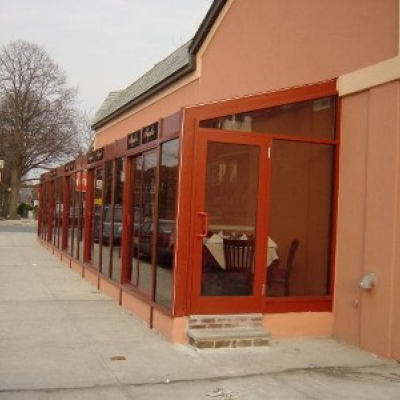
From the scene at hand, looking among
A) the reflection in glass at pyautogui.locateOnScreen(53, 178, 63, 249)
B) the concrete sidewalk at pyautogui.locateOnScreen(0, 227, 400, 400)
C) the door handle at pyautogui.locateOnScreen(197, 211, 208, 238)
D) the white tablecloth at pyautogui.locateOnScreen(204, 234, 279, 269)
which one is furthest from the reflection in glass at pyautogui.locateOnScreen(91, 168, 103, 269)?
the door handle at pyautogui.locateOnScreen(197, 211, 208, 238)

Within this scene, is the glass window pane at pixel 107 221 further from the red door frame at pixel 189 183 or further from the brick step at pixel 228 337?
the brick step at pixel 228 337

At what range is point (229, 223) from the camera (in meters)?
7.13

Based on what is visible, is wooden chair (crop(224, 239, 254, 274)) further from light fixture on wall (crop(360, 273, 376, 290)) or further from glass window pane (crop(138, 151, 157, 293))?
glass window pane (crop(138, 151, 157, 293))

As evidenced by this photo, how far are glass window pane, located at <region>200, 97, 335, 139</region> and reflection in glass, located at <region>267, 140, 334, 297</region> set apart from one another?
173 mm

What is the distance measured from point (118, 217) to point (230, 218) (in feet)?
11.9

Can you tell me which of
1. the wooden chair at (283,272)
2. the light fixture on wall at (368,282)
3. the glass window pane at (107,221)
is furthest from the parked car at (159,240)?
the light fixture on wall at (368,282)

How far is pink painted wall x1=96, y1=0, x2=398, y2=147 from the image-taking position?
6.98 metres

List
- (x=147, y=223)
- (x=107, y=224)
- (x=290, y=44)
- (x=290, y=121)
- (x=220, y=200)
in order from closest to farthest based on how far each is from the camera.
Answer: (x=220, y=200)
(x=290, y=121)
(x=147, y=223)
(x=290, y=44)
(x=107, y=224)

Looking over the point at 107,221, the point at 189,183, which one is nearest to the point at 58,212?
the point at 107,221

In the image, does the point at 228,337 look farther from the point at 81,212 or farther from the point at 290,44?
the point at 81,212

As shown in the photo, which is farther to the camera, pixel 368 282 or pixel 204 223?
pixel 204 223

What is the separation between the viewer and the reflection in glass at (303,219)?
24.4 feet

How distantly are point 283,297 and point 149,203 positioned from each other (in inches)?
90.9

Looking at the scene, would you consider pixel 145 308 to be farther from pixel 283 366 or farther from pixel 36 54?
pixel 36 54
